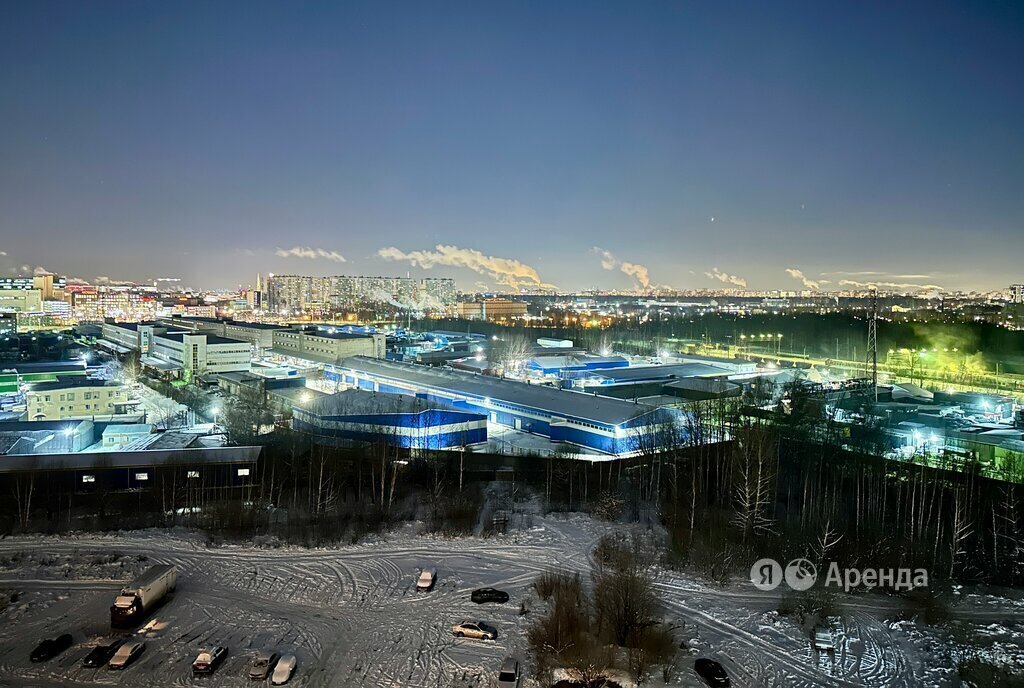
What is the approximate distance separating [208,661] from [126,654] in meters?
0.46

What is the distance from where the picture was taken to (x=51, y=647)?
137 inches

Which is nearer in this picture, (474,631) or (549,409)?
(474,631)

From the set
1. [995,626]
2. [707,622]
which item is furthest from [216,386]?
[995,626]

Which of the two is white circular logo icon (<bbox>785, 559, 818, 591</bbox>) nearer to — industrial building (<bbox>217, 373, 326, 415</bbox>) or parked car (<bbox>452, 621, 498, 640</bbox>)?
parked car (<bbox>452, 621, 498, 640</bbox>)

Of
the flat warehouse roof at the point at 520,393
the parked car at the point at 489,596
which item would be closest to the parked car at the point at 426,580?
the parked car at the point at 489,596

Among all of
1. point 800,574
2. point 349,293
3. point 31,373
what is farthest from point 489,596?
point 349,293

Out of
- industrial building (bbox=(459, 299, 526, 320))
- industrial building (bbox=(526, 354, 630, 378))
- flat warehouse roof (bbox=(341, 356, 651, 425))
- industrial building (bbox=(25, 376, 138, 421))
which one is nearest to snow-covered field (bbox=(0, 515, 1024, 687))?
flat warehouse roof (bbox=(341, 356, 651, 425))

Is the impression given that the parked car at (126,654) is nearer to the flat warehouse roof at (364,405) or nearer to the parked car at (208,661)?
the parked car at (208,661)

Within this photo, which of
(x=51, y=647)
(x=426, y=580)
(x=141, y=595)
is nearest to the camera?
(x=51, y=647)

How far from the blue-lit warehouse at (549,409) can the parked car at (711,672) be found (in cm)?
404

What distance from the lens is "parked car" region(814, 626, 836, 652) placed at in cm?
364

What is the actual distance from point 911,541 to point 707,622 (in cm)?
218

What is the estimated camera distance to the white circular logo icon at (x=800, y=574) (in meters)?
4.42

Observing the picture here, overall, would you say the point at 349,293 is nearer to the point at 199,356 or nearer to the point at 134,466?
the point at 199,356
